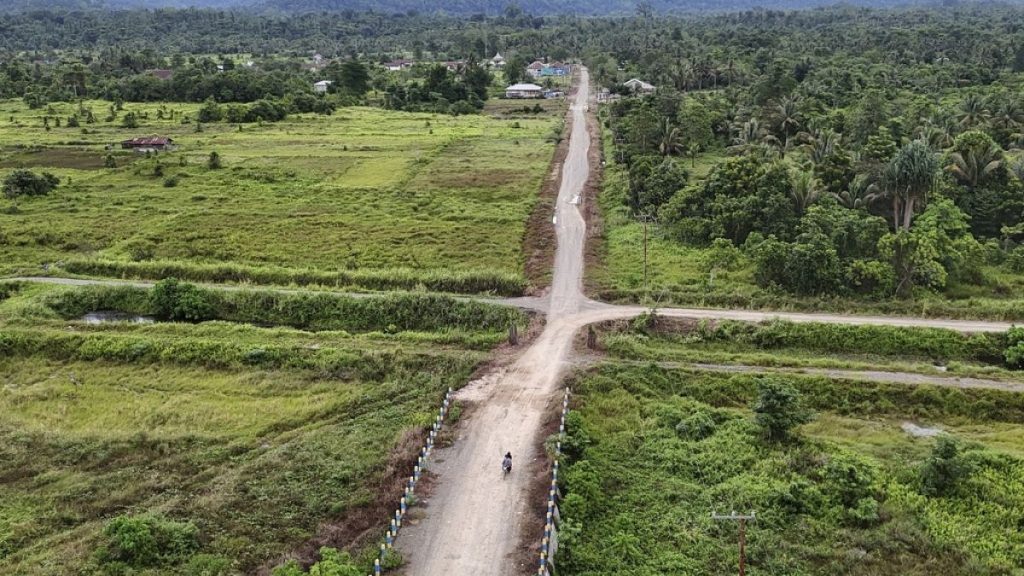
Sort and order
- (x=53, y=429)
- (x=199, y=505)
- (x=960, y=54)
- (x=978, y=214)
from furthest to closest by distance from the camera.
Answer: (x=960, y=54) < (x=978, y=214) < (x=53, y=429) < (x=199, y=505)

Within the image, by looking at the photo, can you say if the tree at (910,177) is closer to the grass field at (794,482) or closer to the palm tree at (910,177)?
the palm tree at (910,177)

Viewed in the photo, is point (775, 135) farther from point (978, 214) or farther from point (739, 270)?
point (739, 270)

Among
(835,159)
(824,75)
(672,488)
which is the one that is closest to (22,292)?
(672,488)

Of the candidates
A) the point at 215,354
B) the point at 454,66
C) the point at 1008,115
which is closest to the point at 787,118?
the point at 1008,115

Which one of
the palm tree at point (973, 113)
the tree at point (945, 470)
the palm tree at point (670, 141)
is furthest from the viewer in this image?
the palm tree at point (670, 141)

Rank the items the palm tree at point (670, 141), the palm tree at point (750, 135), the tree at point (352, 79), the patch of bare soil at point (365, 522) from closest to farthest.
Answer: the patch of bare soil at point (365, 522) → the palm tree at point (750, 135) → the palm tree at point (670, 141) → the tree at point (352, 79)

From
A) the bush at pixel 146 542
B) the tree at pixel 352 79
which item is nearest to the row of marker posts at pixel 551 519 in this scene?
the bush at pixel 146 542
